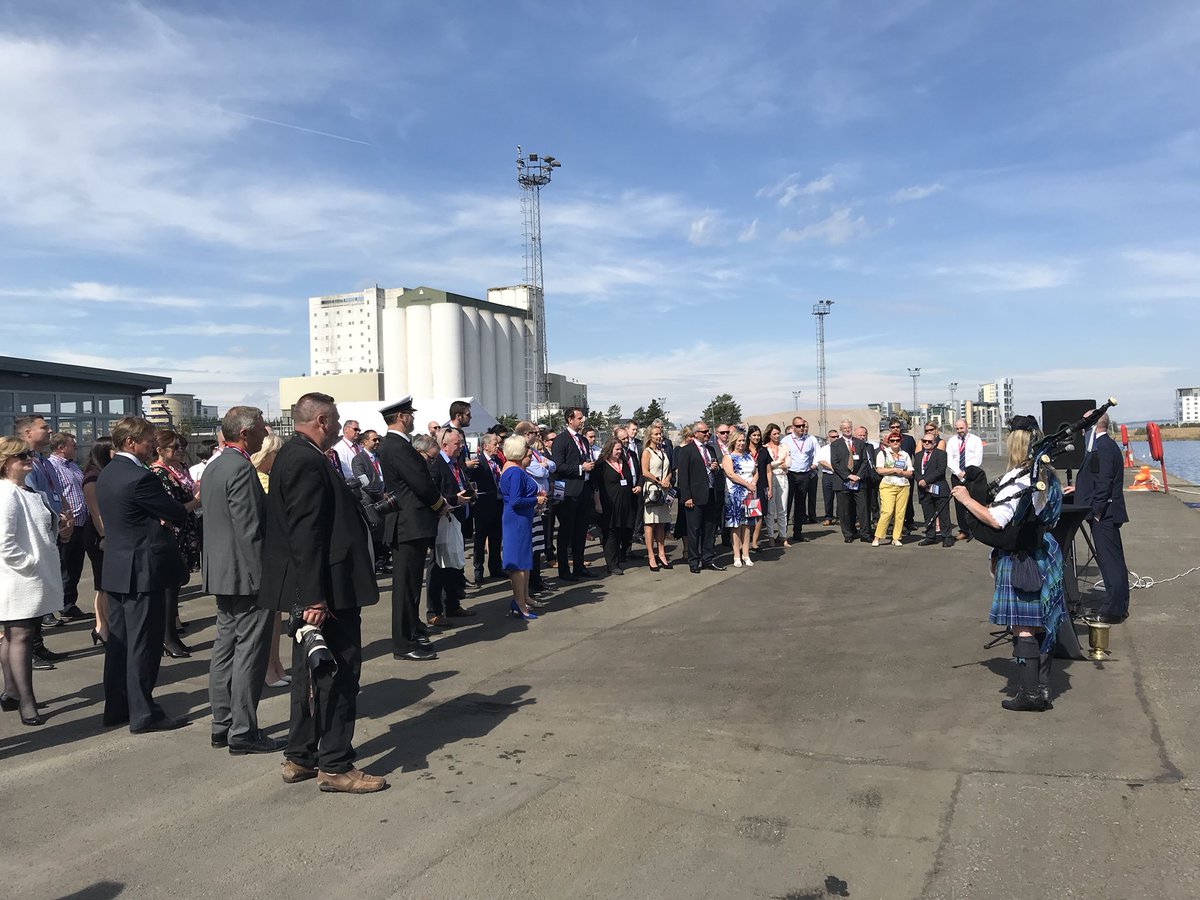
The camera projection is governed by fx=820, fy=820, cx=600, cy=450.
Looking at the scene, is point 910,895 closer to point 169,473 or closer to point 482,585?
point 169,473

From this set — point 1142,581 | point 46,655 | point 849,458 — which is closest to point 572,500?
point 849,458

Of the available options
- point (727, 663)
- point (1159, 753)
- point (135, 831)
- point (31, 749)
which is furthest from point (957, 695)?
point (31, 749)

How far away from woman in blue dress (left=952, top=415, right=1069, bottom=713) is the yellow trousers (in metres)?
7.09

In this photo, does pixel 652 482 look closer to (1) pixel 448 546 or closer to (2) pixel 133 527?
(1) pixel 448 546

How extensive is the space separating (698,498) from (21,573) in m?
7.22

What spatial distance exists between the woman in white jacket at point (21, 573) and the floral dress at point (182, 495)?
78 cm

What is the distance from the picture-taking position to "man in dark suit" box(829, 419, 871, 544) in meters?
12.8

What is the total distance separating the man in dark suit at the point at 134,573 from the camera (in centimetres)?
512

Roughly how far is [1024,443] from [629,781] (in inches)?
137

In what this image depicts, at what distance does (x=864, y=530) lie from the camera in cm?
1290

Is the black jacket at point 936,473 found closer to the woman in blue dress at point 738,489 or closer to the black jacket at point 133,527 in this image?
the woman in blue dress at point 738,489

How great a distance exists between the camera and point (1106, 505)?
745 centimetres

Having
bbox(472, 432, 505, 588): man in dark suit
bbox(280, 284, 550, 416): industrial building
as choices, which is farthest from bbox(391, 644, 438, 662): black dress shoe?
bbox(280, 284, 550, 416): industrial building

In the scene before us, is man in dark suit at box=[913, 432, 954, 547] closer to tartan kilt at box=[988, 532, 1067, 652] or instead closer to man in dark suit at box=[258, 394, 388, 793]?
tartan kilt at box=[988, 532, 1067, 652]
